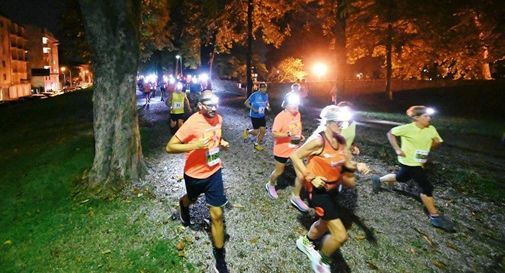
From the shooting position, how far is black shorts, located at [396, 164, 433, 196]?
629cm

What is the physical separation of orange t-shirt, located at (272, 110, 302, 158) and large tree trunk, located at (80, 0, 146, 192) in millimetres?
3390

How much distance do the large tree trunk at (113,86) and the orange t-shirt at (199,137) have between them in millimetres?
3520

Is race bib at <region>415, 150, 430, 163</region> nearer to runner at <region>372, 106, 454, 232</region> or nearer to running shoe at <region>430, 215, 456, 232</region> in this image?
runner at <region>372, 106, 454, 232</region>

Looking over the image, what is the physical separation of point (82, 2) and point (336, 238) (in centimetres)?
684

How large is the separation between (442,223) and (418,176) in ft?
2.85

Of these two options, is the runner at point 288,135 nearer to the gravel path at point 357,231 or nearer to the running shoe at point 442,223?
the gravel path at point 357,231

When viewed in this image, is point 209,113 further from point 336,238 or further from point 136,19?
point 136,19

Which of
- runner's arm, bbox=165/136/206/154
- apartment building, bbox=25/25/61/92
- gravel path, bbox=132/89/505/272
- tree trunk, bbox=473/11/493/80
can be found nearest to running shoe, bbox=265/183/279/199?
gravel path, bbox=132/89/505/272

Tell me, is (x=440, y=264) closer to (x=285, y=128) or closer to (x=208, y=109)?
(x=285, y=128)

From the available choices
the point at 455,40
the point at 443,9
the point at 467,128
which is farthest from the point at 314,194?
the point at 455,40

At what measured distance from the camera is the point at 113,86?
25.4 ft

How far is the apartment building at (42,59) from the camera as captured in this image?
8294 centimetres

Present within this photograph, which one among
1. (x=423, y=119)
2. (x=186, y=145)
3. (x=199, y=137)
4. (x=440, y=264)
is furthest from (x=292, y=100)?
(x=440, y=264)

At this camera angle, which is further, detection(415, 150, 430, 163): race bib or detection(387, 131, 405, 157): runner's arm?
detection(387, 131, 405, 157): runner's arm
